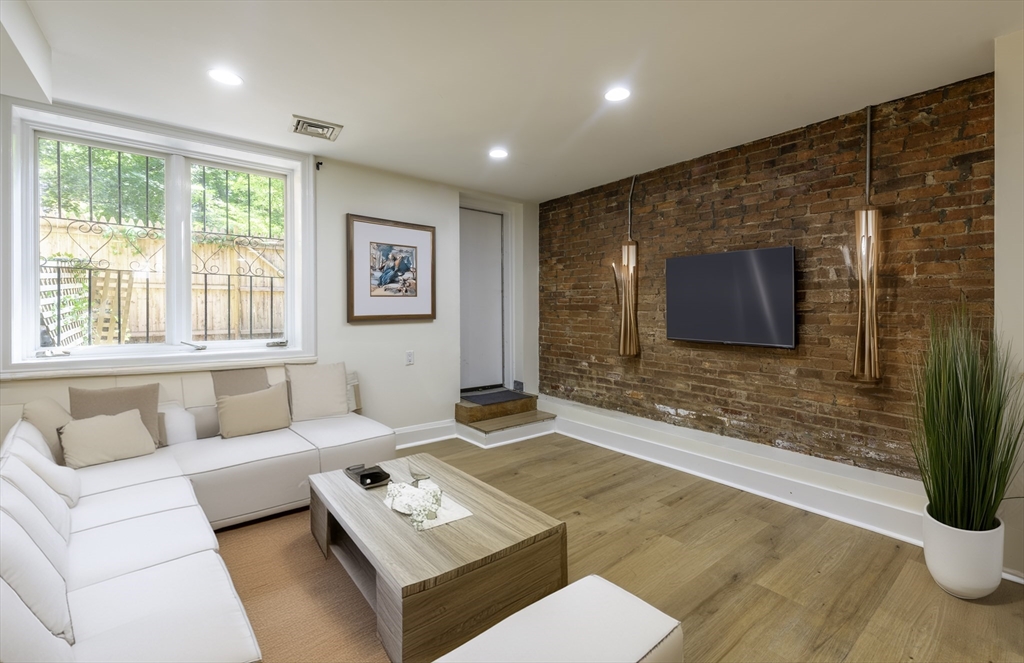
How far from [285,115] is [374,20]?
1.32m

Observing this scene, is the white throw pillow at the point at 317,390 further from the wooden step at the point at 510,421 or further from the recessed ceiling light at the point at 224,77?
the recessed ceiling light at the point at 224,77

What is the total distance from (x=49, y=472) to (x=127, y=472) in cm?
46

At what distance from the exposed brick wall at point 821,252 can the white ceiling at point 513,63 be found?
Answer: 25cm

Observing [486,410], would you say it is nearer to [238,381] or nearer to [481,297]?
[481,297]

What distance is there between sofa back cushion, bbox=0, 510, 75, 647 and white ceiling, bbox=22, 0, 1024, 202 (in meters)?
2.05

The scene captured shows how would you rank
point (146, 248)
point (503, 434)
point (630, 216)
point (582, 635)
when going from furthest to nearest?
point (503, 434)
point (630, 216)
point (146, 248)
point (582, 635)

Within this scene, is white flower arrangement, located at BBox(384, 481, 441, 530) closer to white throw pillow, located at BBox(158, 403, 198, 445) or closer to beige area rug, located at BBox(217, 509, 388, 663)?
beige area rug, located at BBox(217, 509, 388, 663)

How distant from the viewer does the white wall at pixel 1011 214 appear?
2137 mm

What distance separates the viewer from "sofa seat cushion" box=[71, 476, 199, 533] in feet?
6.36

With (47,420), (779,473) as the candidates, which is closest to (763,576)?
(779,473)

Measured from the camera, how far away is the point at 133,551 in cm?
170

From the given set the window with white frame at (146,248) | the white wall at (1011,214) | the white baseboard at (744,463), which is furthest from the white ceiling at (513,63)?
the white baseboard at (744,463)

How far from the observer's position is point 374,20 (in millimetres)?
2035

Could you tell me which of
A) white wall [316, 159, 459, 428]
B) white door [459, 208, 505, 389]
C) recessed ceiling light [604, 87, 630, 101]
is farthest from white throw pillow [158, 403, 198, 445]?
recessed ceiling light [604, 87, 630, 101]
